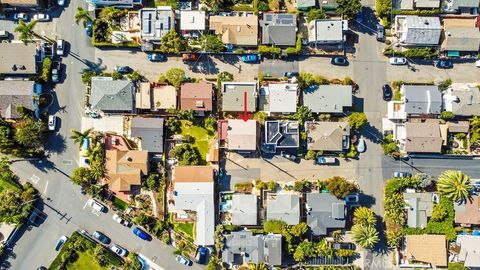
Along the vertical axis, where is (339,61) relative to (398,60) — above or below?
below

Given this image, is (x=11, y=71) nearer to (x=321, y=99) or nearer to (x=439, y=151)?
(x=321, y=99)

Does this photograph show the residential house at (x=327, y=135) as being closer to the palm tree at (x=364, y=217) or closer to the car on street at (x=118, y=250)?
the palm tree at (x=364, y=217)

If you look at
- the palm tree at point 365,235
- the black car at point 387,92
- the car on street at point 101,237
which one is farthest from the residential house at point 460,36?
the car on street at point 101,237

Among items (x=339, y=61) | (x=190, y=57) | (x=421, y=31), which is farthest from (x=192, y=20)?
(x=421, y=31)

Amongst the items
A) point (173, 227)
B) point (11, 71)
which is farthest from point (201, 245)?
point (11, 71)

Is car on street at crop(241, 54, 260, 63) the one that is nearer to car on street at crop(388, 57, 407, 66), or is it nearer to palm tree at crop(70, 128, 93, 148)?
car on street at crop(388, 57, 407, 66)

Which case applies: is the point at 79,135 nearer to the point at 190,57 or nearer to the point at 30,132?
the point at 30,132

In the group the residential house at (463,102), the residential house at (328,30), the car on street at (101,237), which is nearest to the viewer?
the car on street at (101,237)
